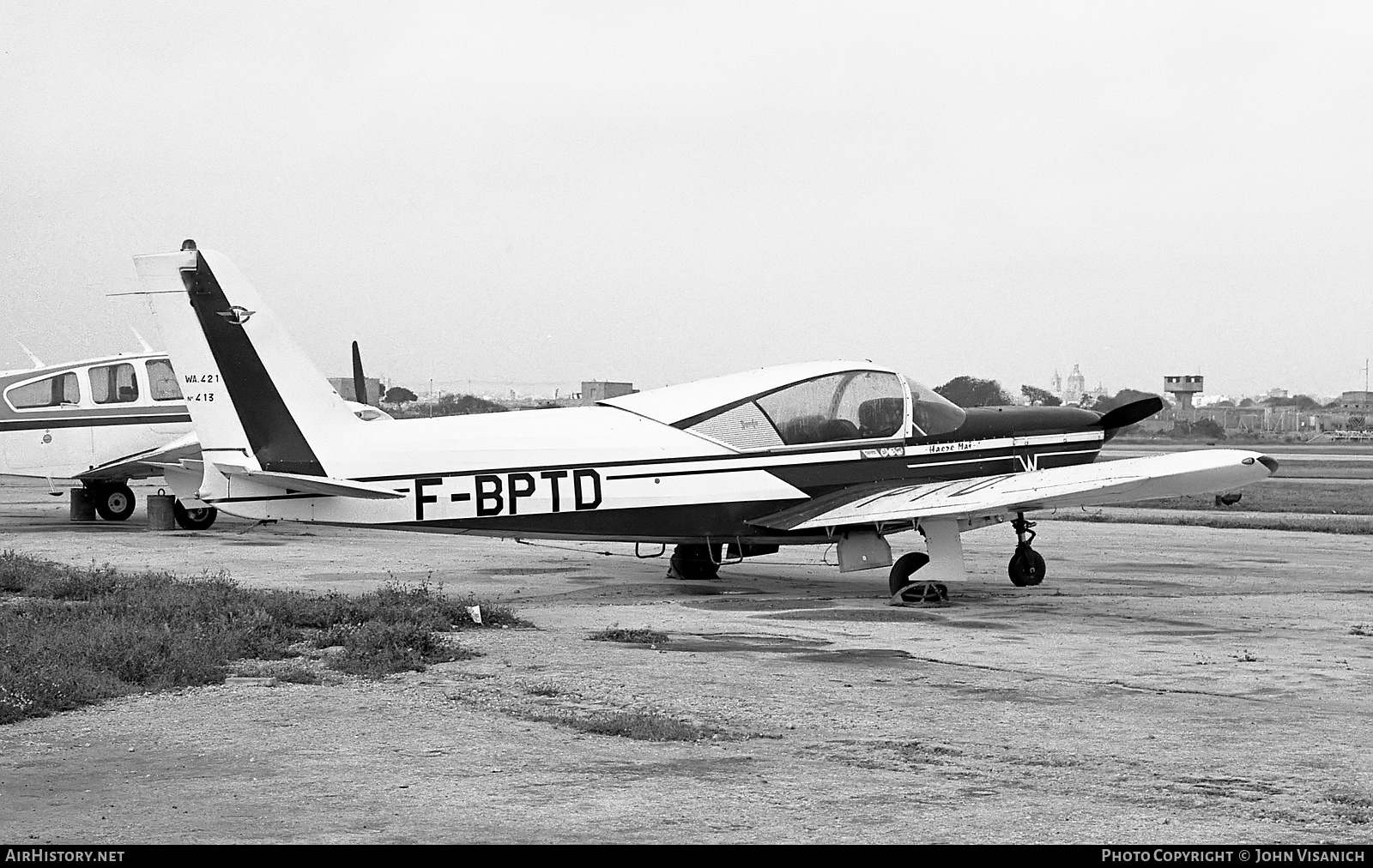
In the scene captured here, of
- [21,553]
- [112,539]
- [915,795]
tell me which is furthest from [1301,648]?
[112,539]

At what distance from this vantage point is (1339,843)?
529 cm

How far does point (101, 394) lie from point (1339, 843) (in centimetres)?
2214

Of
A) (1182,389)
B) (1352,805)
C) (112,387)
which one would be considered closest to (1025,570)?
(1352,805)

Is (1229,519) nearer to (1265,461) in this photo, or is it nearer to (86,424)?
(1265,461)

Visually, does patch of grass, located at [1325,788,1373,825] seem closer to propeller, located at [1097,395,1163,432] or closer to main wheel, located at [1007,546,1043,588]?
main wheel, located at [1007,546,1043,588]

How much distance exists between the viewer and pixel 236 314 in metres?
13.2

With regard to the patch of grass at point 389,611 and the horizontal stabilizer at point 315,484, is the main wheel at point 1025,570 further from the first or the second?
the horizontal stabilizer at point 315,484

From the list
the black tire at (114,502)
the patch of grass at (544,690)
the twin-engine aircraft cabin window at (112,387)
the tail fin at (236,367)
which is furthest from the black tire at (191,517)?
the patch of grass at (544,690)

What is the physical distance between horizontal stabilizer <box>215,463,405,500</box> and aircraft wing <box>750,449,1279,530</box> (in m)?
3.81

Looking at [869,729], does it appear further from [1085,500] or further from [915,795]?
[1085,500]

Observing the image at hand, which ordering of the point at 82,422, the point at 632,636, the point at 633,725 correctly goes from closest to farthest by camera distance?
the point at 633,725
the point at 632,636
the point at 82,422

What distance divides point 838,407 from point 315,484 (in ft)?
17.5

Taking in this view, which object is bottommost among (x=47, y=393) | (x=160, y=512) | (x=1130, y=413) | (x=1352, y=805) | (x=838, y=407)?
(x=1352, y=805)

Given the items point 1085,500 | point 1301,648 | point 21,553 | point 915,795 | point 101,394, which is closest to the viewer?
point 915,795
